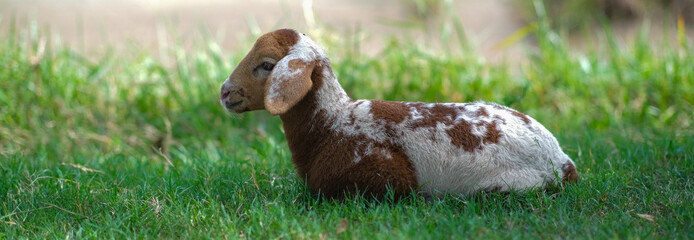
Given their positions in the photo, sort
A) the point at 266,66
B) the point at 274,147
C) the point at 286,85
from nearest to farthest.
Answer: the point at 286,85 → the point at 266,66 → the point at 274,147

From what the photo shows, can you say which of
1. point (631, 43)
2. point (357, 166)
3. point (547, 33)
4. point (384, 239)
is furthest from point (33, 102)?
point (631, 43)

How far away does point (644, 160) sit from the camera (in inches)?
127

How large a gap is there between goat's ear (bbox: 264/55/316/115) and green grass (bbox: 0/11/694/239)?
449mm

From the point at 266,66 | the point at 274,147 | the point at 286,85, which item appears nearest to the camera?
the point at 286,85

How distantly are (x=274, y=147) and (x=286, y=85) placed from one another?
1.43 m

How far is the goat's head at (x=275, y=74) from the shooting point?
2.42 m

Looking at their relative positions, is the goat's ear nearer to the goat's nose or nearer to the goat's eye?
the goat's eye

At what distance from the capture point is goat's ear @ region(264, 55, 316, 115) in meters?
2.40

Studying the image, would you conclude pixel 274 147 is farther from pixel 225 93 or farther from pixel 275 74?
pixel 275 74

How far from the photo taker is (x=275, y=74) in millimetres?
2447

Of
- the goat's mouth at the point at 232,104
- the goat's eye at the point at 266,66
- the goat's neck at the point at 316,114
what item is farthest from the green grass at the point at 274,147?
the goat's eye at the point at 266,66

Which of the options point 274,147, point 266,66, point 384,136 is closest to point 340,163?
point 384,136

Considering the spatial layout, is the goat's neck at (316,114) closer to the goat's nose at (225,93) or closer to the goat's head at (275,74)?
the goat's head at (275,74)

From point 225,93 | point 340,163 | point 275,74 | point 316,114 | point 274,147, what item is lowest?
point 274,147
